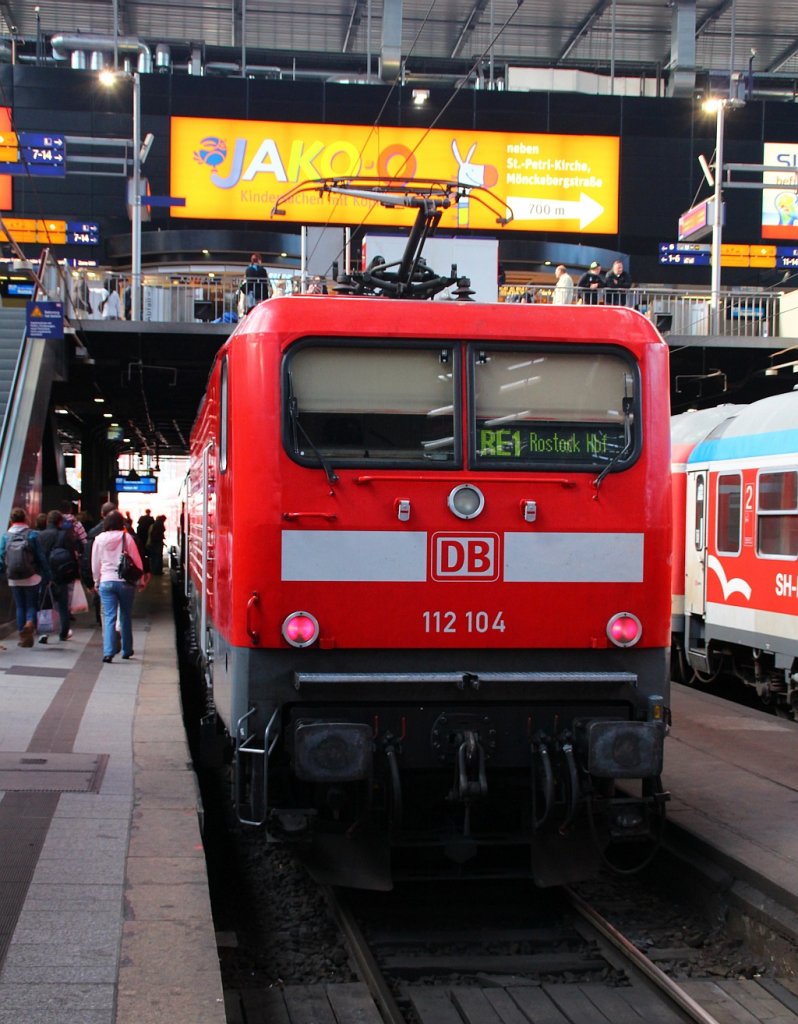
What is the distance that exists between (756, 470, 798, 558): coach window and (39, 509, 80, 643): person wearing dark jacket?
27.0 ft

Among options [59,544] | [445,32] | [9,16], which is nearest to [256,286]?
[59,544]

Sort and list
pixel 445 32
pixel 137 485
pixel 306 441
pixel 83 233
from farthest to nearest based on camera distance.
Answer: pixel 445 32 → pixel 137 485 → pixel 83 233 → pixel 306 441

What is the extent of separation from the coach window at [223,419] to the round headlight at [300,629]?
107 cm

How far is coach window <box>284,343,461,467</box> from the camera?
6.42m

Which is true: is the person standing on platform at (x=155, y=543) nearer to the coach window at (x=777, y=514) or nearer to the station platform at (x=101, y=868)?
the station platform at (x=101, y=868)

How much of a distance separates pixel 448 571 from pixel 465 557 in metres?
0.11

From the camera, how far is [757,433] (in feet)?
43.0

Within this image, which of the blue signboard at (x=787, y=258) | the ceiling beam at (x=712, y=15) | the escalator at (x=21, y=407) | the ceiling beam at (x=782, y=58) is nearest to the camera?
the escalator at (x=21, y=407)

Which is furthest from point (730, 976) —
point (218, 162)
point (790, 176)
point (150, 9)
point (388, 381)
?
point (150, 9)

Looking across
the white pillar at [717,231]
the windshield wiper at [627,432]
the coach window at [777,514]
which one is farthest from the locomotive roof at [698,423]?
the white pillar at [717,231]

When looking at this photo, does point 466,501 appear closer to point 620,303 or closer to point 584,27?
point 620,303

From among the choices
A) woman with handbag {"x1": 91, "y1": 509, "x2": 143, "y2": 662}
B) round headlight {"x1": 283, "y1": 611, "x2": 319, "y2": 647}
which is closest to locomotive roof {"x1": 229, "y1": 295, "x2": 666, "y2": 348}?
round headlight {"x1": 283, "y1": 611, "x2": 319, "y2": 647}

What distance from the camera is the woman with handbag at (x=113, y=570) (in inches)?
571

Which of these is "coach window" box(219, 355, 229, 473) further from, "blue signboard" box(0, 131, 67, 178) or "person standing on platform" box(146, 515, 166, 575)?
"person standing on platform" box(146, 515, 166, 575)
